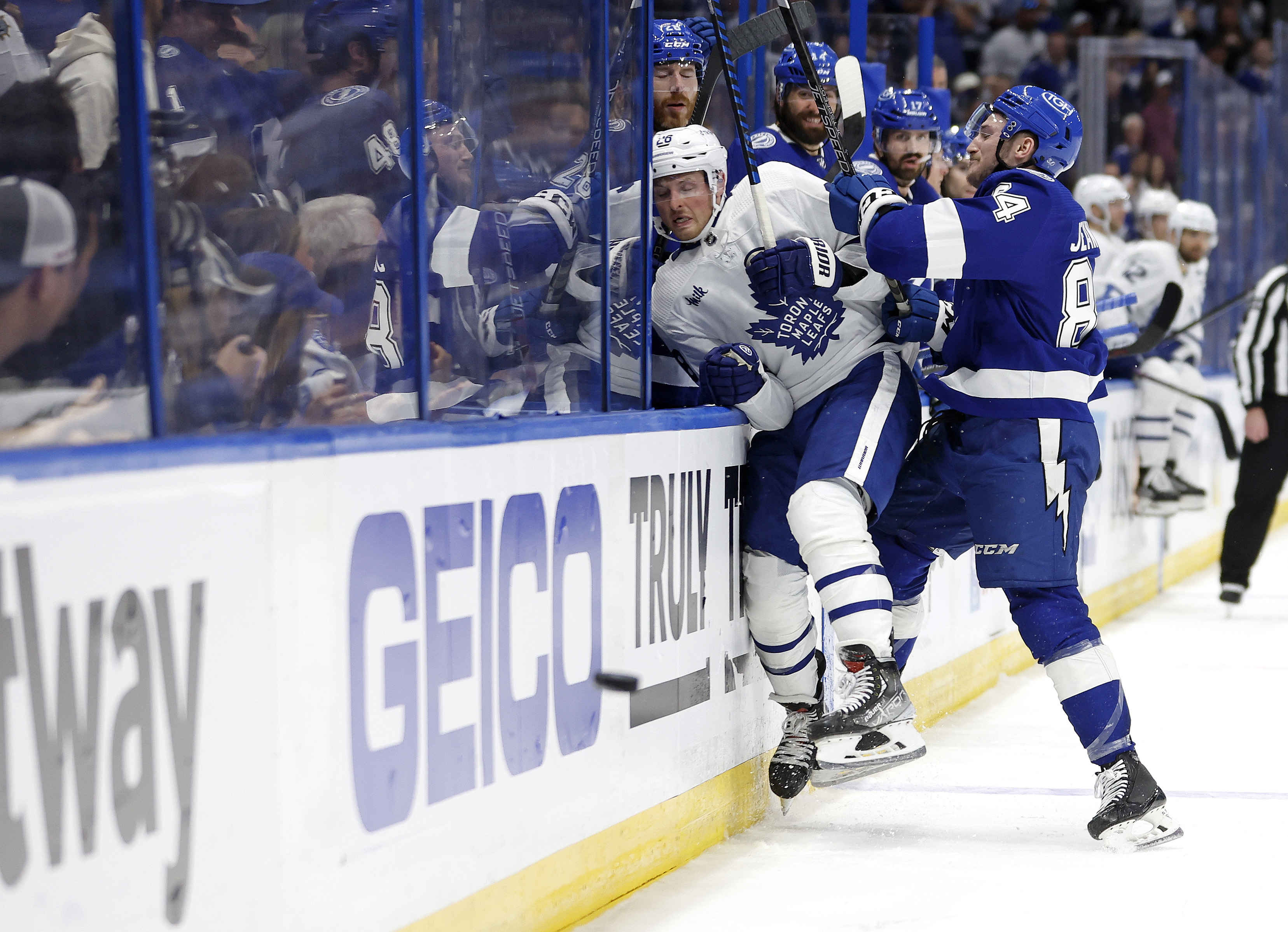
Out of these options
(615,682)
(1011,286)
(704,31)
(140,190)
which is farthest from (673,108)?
(140,190)

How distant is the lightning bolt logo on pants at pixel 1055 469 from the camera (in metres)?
3.22

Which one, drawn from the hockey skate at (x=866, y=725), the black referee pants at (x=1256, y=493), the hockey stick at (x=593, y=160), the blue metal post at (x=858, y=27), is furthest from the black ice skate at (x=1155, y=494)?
the hockey stick at (x=593, y=160)

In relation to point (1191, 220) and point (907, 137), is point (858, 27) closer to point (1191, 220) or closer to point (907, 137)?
point (907, 137)

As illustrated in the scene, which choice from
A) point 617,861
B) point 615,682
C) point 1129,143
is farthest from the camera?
point 1129,143

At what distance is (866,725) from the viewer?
3.19 m

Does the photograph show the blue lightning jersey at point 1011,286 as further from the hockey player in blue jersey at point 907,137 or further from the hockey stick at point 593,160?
the hockey player in blue jersey at point 907,137

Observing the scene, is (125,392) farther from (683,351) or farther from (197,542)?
(683,351)

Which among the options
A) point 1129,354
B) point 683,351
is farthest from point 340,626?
point 1129,354

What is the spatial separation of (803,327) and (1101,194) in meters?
4.98

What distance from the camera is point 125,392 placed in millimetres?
1884

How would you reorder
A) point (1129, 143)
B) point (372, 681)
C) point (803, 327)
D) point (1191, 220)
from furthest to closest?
point (1129, 143) → point (1191, 220) → point (803, 327) → point (372, 681)

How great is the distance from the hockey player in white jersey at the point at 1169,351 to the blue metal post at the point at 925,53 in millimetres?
1700

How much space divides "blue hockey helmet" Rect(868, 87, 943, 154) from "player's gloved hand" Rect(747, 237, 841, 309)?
1.16 metres

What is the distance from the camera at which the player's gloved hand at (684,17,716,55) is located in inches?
159
